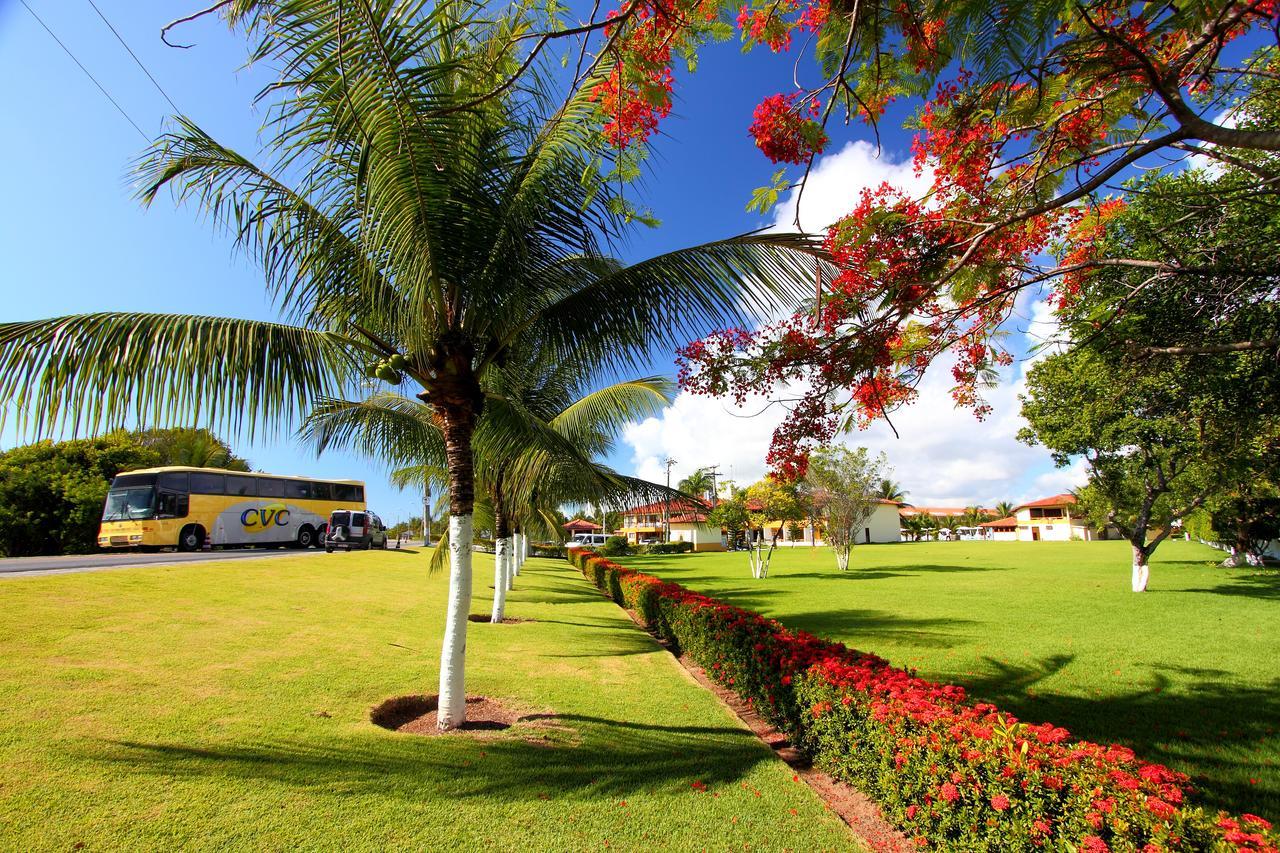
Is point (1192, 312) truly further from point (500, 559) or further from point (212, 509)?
point (212, 509)

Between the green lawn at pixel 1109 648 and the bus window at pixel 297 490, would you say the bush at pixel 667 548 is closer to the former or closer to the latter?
the bus window at pixel 297 490

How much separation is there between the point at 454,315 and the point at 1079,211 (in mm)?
4936

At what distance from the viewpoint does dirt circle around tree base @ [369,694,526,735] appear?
5312mm

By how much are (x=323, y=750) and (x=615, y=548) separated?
38.3 m

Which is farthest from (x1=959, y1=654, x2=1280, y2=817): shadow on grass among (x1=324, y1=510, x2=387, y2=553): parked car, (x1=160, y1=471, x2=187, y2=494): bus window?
(x1=324, y1=510, x2=387, y2=553): parked car

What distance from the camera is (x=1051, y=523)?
63.7 metres

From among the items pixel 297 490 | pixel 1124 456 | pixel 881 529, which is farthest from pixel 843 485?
pixel 881 529

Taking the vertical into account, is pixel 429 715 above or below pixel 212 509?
below

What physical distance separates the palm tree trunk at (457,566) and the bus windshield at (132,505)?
68.4 feet

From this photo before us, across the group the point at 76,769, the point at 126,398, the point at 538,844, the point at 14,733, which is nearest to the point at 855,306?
the point at 538,844

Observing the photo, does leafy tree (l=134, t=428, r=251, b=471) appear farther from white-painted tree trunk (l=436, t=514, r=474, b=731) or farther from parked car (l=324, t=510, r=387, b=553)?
white-painted tree trunk (l=436, t=514, r=474, b=731)

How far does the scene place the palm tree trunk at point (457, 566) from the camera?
5.20 meters

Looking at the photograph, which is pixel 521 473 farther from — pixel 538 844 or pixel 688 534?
pixel 688 534

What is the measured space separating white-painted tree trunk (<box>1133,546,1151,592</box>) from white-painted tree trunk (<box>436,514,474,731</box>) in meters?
16.4
